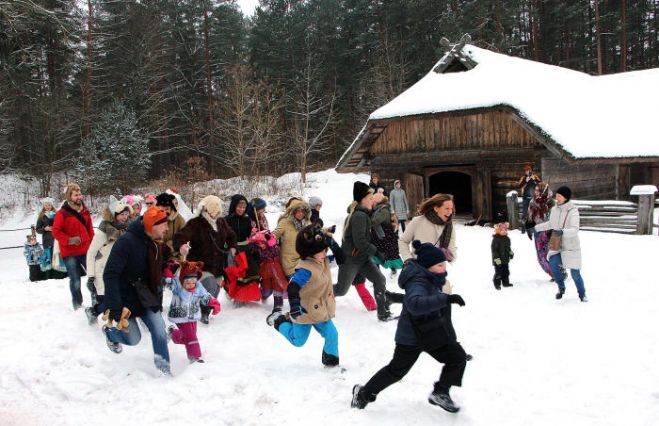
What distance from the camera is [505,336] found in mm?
5922

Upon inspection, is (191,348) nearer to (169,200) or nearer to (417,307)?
(169,200)

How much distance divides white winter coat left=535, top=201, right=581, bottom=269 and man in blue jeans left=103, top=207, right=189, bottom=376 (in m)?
5.37

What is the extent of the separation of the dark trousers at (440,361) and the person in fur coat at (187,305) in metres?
2.10

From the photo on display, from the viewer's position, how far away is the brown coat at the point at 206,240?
20.5 feet

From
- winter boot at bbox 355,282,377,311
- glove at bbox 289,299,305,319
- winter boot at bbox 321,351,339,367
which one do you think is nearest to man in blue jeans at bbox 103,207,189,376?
glove at bbox 289,299,305,319

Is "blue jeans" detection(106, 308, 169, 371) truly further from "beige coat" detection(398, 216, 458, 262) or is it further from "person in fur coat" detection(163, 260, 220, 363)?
"beige coat" detection(398, 216, 458, 262)

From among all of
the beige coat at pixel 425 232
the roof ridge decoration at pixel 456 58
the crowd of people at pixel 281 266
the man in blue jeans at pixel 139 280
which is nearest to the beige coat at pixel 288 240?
the crowd of people at pixel 281 266

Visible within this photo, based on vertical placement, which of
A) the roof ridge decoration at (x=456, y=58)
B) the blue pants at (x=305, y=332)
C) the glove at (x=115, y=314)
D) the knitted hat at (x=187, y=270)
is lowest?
the blue pants at (x=305, y=332)

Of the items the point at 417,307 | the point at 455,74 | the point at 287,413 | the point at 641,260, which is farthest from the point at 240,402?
the point at 455,74

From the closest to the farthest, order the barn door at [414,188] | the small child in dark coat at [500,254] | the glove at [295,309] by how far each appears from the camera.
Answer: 1. the glove at [295,309]
2. the small child in dark coat at [500,254]
3. the barn door at [414,188]

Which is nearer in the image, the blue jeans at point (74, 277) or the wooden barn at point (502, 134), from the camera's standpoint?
the blue jeans at point (74, 277)

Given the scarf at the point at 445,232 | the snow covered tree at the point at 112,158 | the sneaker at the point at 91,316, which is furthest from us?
the snow covered tree at the point at 112,158

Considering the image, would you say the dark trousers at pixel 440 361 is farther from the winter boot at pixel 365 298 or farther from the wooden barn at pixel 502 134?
the wooden barn at pixel 502 134

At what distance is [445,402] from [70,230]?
5.34 m
